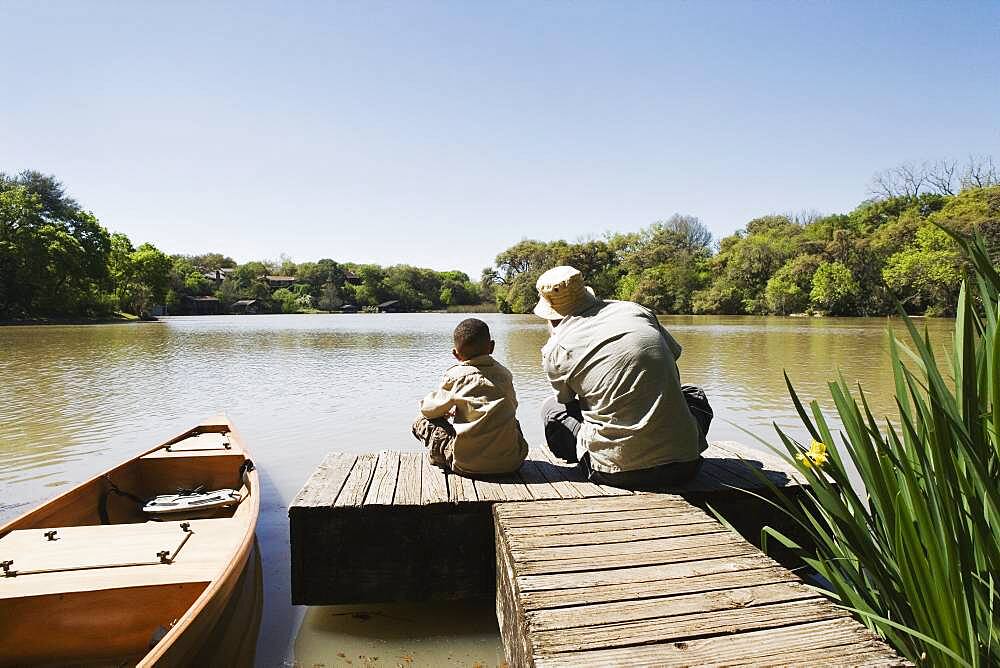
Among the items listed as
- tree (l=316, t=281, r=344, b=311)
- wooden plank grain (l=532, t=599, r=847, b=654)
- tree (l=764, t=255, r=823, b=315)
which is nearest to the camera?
wooden plank grain (l=532, t=599, r=847, b=654)

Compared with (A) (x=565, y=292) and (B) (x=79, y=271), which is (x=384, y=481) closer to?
(A) (x=565, y=292)

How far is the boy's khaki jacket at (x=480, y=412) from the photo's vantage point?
3.32m

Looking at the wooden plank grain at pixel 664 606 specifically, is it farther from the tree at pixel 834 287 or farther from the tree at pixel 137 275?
the tree at pixel 137 275

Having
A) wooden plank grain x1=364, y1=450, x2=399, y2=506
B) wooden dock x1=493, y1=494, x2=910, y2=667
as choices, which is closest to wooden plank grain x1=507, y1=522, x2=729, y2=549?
wooden dock x1=493, y1=494, x2=910, y2=667

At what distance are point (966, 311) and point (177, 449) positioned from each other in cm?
489

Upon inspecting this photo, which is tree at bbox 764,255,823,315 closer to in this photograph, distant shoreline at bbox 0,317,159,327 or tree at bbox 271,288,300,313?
distant shoreline at bbox 0,317,159,327

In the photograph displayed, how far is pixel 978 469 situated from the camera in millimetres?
1231

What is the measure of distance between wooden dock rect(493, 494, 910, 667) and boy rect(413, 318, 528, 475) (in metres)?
0.60

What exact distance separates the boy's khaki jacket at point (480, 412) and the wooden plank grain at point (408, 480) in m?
0.25

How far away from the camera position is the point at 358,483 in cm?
333

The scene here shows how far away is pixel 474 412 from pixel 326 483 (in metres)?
0.84

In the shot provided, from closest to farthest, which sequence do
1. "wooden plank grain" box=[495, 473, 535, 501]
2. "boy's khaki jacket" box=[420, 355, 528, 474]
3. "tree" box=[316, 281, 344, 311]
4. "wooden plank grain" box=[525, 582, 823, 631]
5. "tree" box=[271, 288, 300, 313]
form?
"wooden plank grain" box=[525, 582, 823, 631] → "wooden plank grain" box=[495, 473, 535, 501] → "boy's khaki jacket" box=[420, 355, 528, 474] → "tree" box=[271, 288, 300, 313] → "tree" box=[316, 281, 344, 311]

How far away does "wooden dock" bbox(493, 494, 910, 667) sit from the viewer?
168 cm

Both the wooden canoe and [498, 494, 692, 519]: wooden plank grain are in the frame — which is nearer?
the wooden canoe
